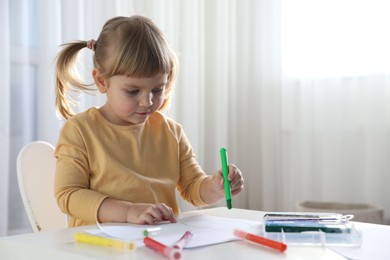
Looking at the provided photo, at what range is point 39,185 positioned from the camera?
1.23 m

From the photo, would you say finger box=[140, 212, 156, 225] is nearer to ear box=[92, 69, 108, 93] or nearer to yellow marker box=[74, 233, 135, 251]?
yellow marker box=[74, 233, 135, 251]

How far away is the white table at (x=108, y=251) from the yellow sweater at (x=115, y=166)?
0.27m

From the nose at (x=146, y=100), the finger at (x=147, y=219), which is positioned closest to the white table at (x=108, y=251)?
the finger at (x=147, y=219)

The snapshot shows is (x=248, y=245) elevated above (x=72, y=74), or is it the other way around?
(x=72, y=74)

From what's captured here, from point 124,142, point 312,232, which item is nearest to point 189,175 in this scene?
point 124,142

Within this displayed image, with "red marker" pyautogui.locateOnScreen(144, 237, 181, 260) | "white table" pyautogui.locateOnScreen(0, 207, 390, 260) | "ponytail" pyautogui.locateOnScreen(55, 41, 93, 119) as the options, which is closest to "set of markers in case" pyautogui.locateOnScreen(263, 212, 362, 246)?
"white table" pyautogui.locateOnScreen(0, 207, 390, 260)

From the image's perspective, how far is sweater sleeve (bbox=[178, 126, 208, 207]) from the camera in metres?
1.24

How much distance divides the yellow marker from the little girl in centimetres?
27

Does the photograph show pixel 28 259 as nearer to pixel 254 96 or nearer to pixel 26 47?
pixel 26 47

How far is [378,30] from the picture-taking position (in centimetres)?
243

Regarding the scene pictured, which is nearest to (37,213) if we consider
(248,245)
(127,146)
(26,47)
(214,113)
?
A: (127,146)

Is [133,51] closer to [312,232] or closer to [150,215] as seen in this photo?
[150,215]

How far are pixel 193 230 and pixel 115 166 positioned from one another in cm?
35

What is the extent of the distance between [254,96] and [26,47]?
122 cm
